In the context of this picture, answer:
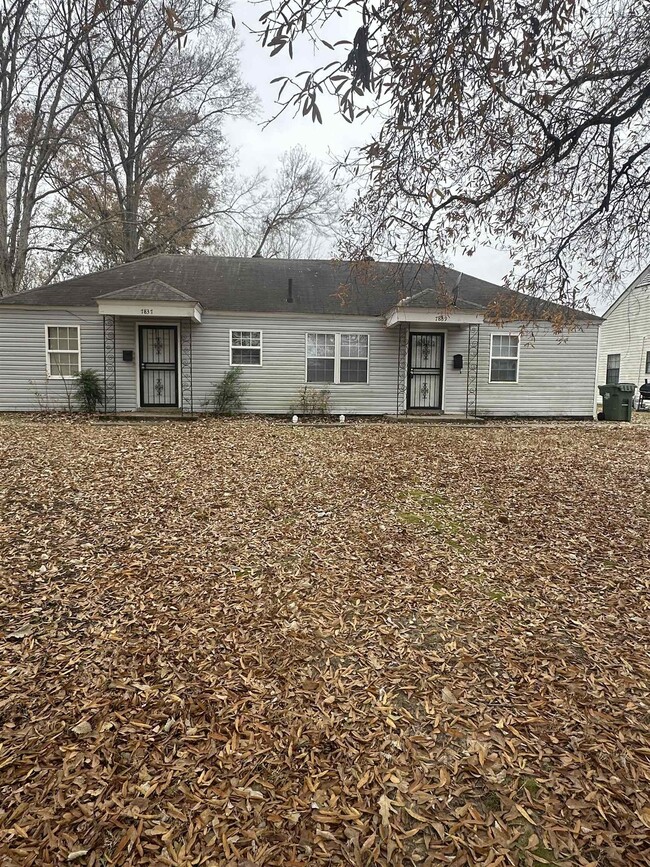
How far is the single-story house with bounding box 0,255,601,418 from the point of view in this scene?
1252 cm

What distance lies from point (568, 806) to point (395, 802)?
640 millimetres

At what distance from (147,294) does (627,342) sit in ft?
67.7

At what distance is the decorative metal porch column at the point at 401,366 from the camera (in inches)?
532

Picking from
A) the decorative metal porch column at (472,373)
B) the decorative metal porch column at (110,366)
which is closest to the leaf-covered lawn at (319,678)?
the decorative metal porch column at (110,366)

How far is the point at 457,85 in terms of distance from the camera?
383 centimetres

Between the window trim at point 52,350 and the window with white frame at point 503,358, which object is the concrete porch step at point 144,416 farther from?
the window with white frame at point 503,358

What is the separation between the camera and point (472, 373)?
1395 cm

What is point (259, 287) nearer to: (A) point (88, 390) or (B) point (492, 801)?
(A) point (88, 390)

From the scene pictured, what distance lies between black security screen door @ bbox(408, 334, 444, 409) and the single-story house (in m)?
0.03

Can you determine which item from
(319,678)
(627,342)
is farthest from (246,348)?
(627,342)

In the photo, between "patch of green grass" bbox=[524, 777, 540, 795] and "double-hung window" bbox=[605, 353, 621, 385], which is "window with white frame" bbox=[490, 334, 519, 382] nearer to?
"double-hung window" bbox=[605, 353, 621, 385]

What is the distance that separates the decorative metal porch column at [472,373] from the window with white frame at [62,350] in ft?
34.4

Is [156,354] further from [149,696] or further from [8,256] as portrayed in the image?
[149,696]

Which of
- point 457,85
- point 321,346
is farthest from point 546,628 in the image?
point 321,346
